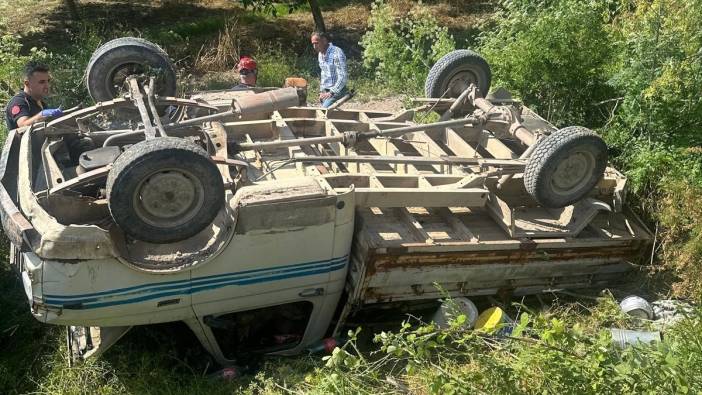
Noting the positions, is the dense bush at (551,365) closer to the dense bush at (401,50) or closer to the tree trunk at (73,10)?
the dense bush at (401,50)

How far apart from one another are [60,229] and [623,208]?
4615 mm

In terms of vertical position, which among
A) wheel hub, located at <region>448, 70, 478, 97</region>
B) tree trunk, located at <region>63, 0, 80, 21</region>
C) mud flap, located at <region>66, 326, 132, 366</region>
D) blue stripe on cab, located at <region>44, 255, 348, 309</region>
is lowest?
mud flap, located at <region>66, 326, 132, 366</region>

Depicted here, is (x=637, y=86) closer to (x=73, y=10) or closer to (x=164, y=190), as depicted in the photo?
(x=164, y=190)

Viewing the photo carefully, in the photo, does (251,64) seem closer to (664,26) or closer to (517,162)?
(517,162)

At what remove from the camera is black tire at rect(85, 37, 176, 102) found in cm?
596

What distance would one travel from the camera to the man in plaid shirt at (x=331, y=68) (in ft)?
26.1

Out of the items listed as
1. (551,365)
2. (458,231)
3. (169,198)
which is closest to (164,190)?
(169,198)

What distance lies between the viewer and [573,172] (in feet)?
16.9

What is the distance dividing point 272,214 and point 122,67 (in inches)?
99.6

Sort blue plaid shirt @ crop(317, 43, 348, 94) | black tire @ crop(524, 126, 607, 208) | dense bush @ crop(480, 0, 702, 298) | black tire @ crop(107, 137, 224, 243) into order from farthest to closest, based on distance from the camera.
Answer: blue plaid shirt @ crop(317, 43, 348, 94) < dense bush @ crop(480, 0, 702, 298) < black tire @ crop(524, 126, 607, 208) < black tire @ crop(107, 137, 224, 243)

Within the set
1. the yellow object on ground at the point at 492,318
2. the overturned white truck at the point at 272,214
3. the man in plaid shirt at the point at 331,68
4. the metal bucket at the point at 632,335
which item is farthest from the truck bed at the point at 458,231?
the man in plaid shirt at the point at 331,68

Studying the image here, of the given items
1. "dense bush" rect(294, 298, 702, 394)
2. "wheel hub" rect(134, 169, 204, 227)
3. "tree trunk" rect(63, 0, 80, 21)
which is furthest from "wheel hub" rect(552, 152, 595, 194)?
"tree trunk" rect(63, 0, 80, 21)

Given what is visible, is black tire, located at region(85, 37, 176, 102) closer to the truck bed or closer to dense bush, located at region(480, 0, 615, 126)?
the truck bed

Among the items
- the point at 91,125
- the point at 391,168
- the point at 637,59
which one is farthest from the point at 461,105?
the point at 91,125
